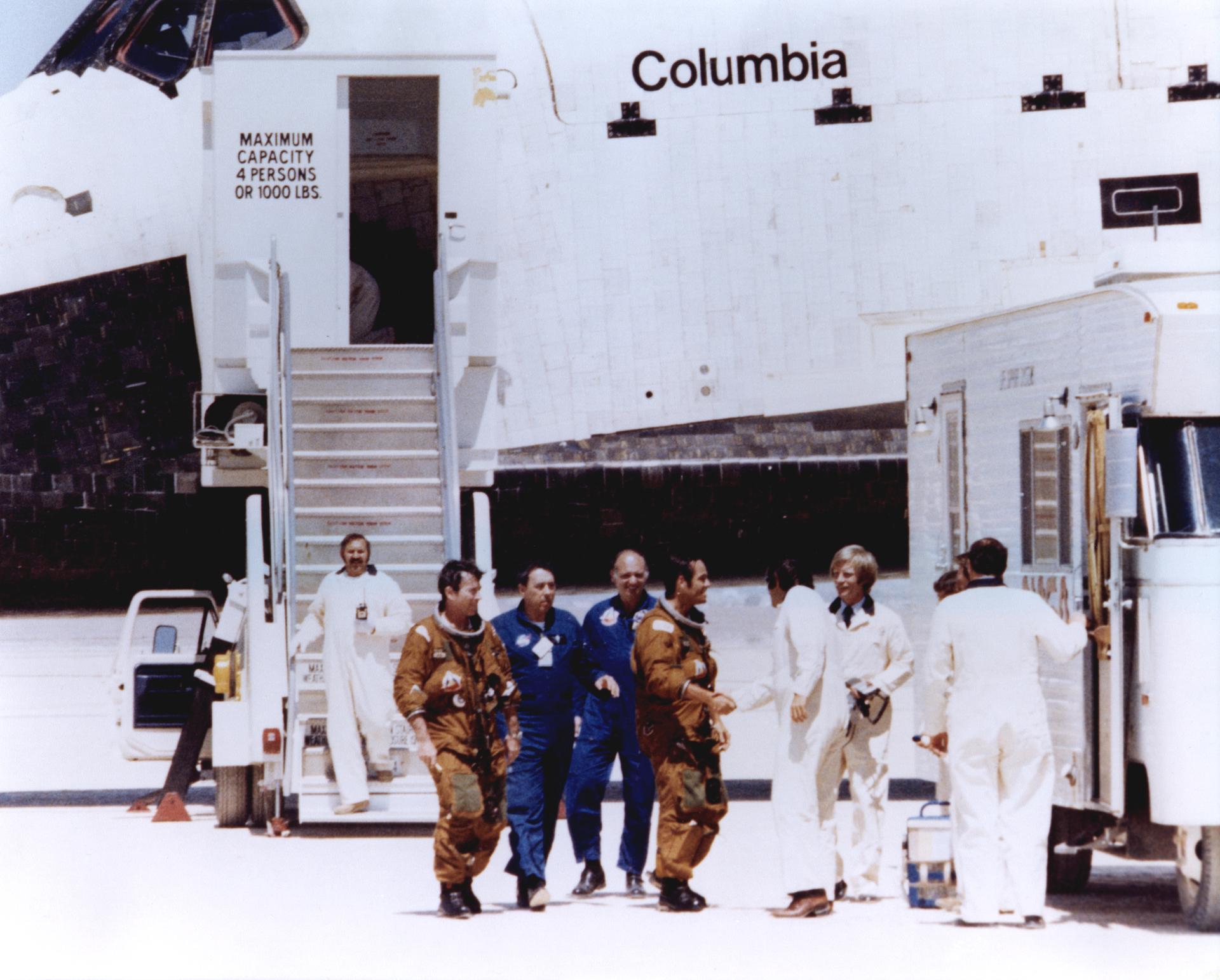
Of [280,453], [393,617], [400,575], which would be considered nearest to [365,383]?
[280,453]

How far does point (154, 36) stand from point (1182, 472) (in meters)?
10.3

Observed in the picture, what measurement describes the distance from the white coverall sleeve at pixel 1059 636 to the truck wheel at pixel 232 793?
475 centimetres

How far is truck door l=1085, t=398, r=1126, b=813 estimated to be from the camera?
705cm

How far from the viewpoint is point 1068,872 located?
320 inches

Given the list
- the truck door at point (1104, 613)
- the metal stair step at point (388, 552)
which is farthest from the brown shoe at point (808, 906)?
the metal stair step at point (388, 552)

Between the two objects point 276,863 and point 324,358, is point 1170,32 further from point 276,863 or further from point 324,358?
point 276,863

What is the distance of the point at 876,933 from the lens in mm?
6910

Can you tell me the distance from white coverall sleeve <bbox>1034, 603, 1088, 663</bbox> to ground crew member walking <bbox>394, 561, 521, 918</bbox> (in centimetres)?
209

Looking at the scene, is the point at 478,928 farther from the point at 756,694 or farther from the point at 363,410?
the point at 363,410

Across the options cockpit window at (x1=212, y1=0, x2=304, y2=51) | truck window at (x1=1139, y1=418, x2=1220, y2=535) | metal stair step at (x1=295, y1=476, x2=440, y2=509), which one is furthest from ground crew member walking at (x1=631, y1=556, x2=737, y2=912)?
cockpit window at (x1=212, y1=0, x2=304, y2=51)

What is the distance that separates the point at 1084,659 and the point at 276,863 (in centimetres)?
390

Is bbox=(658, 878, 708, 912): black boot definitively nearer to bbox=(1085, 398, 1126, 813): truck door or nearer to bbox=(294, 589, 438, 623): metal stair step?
bbox=(1085, 398, 1126, 813): truck door

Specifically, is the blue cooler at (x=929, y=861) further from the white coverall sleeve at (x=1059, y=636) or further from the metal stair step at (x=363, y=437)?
the metal stair step at (x=363, y=437)

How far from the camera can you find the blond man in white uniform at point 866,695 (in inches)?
308
